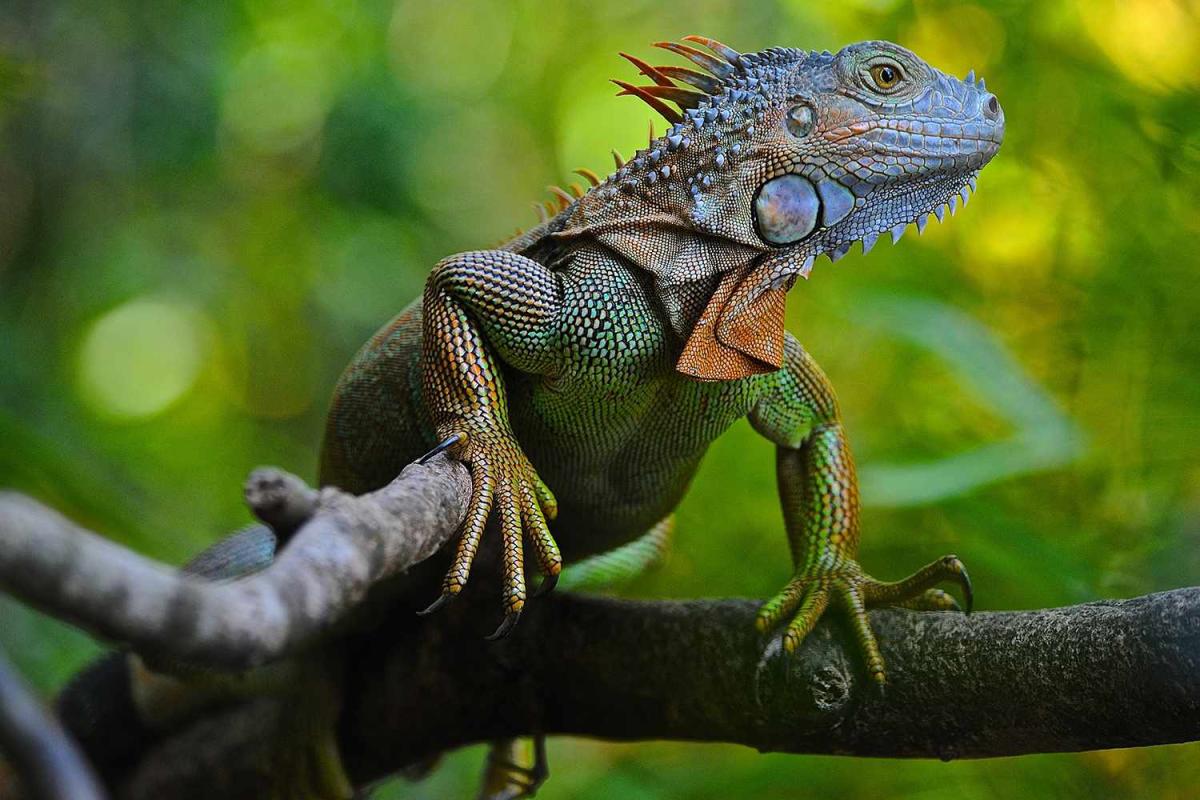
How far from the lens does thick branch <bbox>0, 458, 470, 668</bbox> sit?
0.96m

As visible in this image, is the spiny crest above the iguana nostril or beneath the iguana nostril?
above

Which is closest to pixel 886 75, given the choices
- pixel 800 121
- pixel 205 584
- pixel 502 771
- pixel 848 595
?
pixel 800 121

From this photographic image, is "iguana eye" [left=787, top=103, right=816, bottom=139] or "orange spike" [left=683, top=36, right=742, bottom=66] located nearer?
"iguana eye" [left=787, top=103, right=816, bottom=139]

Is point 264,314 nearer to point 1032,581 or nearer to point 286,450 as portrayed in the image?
point 286,450

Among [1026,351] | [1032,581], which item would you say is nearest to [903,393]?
[1026,351]

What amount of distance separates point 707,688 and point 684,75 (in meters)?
1.47

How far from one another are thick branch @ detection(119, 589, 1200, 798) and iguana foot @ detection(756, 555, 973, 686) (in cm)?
5

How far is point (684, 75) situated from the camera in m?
2.70

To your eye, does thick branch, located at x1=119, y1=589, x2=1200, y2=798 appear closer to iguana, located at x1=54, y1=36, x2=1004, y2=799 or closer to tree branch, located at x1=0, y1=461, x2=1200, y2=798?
tree branch, located at x1=0, y1=461, x2=1200, y2=798

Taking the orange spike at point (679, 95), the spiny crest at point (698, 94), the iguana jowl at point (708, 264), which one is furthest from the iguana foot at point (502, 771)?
the orange spike at point (679, 95)

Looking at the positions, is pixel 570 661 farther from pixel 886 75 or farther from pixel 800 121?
pixel 886 75

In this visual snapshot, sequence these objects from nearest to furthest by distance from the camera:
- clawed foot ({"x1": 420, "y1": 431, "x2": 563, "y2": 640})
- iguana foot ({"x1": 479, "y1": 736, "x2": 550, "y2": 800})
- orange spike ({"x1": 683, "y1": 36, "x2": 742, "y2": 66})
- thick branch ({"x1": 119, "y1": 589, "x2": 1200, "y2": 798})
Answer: thick branch ({"x1": 119, "y1": 589, "x2": 1200, "y2": 798}) < clawed foot ({"x1": 420, "y1": 431, "x2": 563, "y2": 640}) < orange spike ({"x1": 683, "y1": 36, "x2": 742, "y2": 66}) < iguana foot ({"x1": 479, "y1": 736, "x2": 550, "y2": 800})

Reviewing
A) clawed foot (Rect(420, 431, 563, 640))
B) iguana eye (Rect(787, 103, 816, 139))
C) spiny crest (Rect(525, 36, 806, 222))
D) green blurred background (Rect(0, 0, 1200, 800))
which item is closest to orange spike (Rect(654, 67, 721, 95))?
spiny crest (Rect(525, 36, 806, 222))

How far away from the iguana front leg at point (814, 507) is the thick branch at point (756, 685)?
0.09 m
